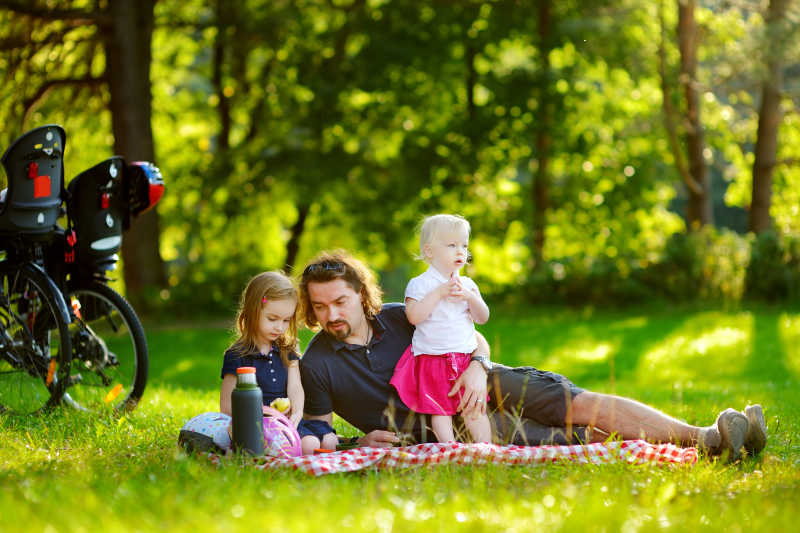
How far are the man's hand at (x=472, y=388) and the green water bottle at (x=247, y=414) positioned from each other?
0.97 meters

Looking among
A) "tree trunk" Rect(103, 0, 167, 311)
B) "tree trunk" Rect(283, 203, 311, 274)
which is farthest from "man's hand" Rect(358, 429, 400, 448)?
"tree trunk" Rect(283, 203, 311, 274)

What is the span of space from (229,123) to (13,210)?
43.9ft

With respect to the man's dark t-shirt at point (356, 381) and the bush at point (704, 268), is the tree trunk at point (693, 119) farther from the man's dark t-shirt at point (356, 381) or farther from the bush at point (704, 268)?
the man's dark t-shirt at point (356, 381)

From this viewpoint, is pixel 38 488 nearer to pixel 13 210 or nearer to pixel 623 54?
pixel 13 210

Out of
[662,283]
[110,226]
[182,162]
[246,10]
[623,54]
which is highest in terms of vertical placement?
[246,10]

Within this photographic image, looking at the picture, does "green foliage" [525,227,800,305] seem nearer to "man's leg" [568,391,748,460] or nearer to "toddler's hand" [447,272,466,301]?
"man's leg" [568,391,748,460]

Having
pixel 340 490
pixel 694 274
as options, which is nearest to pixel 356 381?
pixel 340 490

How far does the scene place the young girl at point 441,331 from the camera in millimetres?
4352

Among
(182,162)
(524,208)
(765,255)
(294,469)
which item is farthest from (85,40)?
(294,469)

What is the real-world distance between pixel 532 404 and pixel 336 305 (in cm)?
110

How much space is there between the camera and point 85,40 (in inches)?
570

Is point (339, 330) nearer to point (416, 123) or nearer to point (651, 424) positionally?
point (651, 424)

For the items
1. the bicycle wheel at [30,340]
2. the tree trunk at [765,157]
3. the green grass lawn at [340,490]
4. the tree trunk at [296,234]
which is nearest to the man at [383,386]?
the green grass lawn at [340,490]

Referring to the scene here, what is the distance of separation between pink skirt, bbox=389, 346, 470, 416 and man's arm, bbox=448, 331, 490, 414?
0.13 feet
